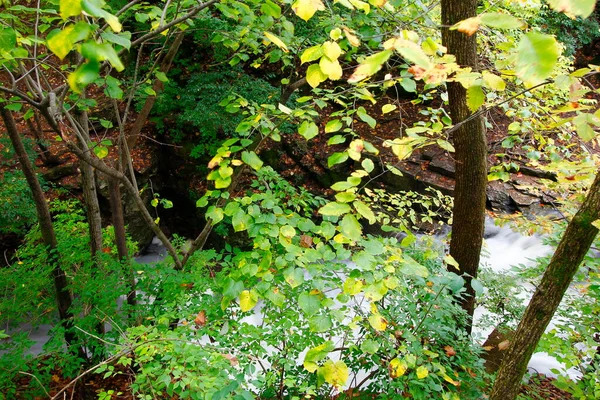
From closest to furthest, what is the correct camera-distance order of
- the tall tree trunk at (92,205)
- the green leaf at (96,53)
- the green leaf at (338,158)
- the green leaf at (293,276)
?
the green leaf at (96,53)
the green leaf at (338,158)
the green leaf at (293,276)
the tall tree trunk at (92,205)

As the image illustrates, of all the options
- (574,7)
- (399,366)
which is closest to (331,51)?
(574,7)

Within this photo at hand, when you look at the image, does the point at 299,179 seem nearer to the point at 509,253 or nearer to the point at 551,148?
the point at 509,253

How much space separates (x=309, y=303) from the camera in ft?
4.38

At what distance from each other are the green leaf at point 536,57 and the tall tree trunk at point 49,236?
4095mm

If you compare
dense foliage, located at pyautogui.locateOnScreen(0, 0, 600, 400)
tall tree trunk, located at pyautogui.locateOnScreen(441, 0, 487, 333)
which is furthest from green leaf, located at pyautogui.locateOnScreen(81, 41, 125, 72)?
tall tree trunk, located at pyautogui.locateOnScreen(441, 0, 487, 333)

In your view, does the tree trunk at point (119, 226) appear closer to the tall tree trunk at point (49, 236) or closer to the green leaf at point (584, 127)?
the tall tree trunk at point (49, 236)

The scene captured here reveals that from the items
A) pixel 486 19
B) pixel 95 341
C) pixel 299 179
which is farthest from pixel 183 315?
pixel 299 179

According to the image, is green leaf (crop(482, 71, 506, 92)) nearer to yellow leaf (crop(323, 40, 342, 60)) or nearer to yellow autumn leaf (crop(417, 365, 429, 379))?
yellow leaf (crop(323, 40, 342, 60))

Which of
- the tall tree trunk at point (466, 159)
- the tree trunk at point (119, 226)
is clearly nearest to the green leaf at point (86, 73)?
the tall tree trunk at point (466, 159)

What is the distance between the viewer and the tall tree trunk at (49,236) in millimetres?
3490

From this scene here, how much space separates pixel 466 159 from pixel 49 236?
4.07 m

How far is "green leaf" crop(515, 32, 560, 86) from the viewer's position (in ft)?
2.19

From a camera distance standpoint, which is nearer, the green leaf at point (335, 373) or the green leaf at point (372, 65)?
the green leaf at point (372, 65)

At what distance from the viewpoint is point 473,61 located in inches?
103
